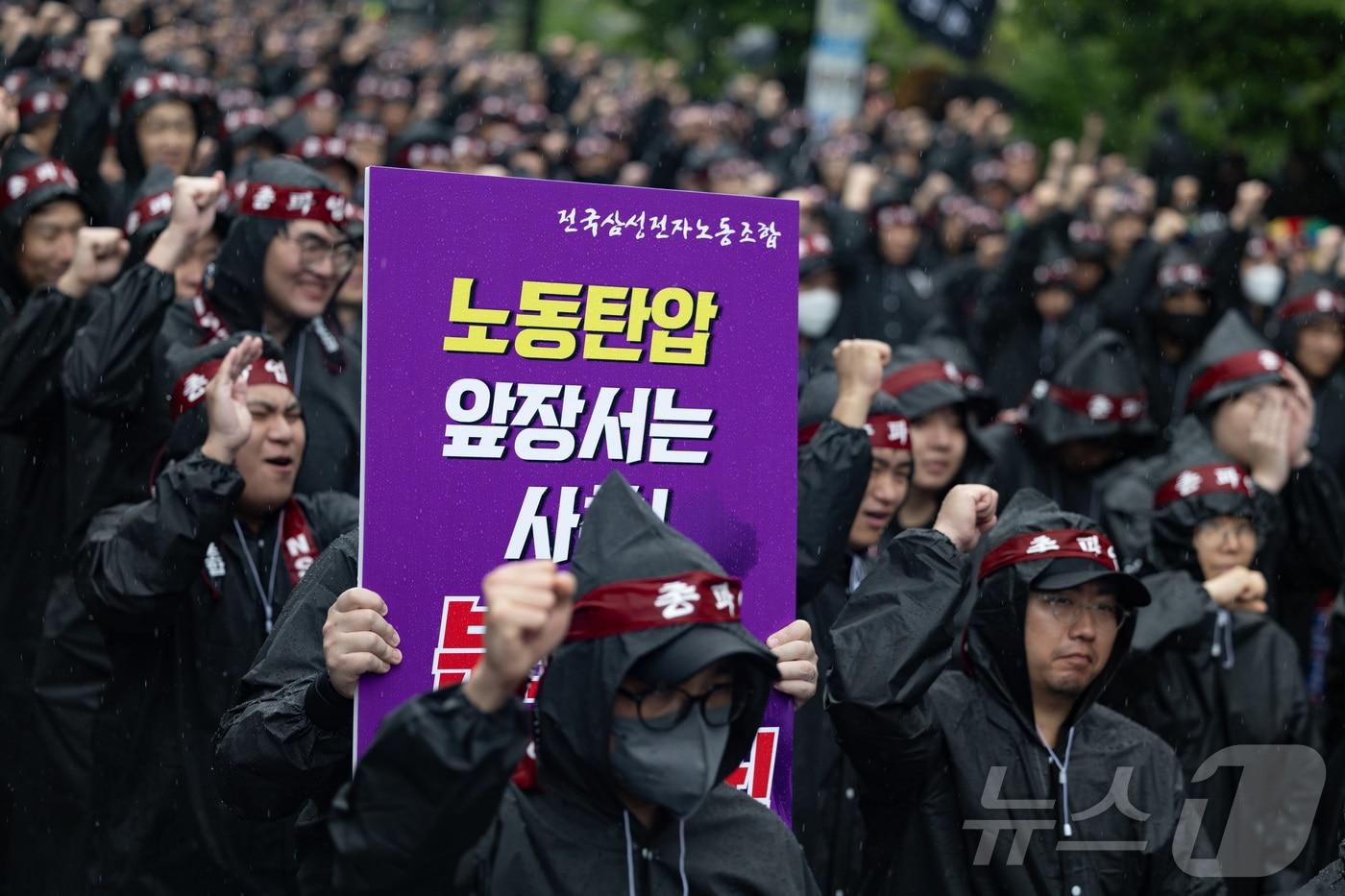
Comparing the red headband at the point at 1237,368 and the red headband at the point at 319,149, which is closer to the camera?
the red headband at the point at 1237,368

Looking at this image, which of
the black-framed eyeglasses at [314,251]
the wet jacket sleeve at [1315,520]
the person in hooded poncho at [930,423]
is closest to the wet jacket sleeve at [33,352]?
the black-framed eyeglasses at [314,251]

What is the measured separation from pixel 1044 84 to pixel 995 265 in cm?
1598

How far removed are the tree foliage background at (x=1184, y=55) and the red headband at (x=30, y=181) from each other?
1199 centimetres

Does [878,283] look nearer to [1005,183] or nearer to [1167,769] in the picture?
[1005,183]

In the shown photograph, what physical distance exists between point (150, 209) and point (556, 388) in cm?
447

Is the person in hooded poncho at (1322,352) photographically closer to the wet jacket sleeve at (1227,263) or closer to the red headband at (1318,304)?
the red headband at (1318,304)

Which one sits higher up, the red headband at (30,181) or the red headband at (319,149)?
the red headband at (319,149)

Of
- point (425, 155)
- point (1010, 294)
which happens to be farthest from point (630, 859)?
point (425, 155)

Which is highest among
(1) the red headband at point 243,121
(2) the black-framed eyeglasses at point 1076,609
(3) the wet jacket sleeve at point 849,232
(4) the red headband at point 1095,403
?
(1) the red headband at point 243,121

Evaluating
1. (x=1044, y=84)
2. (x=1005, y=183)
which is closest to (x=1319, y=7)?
(x=1005, y=183)

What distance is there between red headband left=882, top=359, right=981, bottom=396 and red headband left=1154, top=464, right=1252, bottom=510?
35.2 inches

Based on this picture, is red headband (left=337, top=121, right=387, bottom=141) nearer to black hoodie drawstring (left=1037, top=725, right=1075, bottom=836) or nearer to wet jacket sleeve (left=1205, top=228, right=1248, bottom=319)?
wet jacket sleeve (left=1205, top=228, right=1248, bottom=319)

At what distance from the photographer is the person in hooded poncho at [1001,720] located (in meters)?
4.04

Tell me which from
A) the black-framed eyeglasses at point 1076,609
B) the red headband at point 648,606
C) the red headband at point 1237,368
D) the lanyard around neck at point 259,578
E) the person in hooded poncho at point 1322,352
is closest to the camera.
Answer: the red headband at point 648,606
